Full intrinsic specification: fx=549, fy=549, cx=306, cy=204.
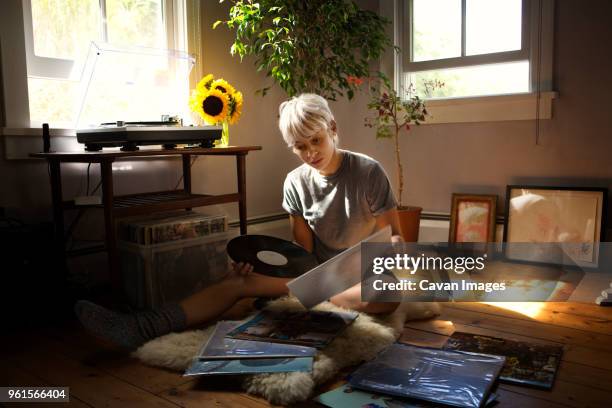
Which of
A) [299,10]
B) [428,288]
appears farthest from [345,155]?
[299,10]

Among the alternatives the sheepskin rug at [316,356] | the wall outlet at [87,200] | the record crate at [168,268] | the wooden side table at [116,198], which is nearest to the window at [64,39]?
the wooden side table at [116,198]

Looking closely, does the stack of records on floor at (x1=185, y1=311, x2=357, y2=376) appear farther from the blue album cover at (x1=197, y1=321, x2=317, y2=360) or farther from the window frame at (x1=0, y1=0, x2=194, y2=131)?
the window frame at (x1=0, y1=0, x2=194, y2=131)

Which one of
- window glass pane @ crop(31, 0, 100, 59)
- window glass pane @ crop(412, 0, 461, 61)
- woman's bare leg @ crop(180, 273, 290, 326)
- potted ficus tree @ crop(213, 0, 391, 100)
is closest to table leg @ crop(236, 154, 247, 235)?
potted ficus tree @ crop(213, 0, 391, 100)

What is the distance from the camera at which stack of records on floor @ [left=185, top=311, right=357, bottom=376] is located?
1.43 metres

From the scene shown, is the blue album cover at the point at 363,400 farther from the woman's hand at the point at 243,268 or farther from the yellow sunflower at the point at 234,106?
the yellow sunflower at the point at 234,106

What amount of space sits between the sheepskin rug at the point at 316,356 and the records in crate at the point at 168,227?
52cm

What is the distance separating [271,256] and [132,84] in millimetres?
1160

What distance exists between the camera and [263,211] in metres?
3.22

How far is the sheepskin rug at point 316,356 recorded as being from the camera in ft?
Result: 4.38

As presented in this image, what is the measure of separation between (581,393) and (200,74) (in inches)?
86.1

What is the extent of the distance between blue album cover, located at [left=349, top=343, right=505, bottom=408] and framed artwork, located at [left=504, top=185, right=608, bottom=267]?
133 cm

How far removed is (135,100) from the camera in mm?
2582

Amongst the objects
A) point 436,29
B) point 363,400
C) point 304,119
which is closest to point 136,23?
point 304,119

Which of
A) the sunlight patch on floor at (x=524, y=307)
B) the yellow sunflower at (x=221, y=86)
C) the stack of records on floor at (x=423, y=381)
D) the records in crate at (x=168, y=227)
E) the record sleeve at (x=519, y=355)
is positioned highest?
the yellow sunflower at (x=221, y=86)
